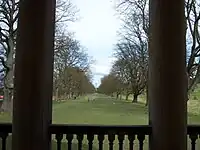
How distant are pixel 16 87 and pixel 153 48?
1249 mm

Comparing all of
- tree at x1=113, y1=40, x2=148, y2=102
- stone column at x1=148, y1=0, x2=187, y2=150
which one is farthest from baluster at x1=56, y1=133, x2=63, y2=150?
tree at x1=113, y1=40, x2=148, y2=102

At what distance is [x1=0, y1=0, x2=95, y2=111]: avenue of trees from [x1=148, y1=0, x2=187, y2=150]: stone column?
1.34 m

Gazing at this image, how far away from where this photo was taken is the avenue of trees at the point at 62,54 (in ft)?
12.0

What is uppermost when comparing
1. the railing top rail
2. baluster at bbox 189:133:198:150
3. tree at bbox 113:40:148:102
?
tree at bbox 113:40:148:102

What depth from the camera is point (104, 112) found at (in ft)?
11.1

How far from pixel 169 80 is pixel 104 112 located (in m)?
1.16

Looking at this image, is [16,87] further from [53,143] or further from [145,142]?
[145,142]

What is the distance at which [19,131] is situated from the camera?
2.36m

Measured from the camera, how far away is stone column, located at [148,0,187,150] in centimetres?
237

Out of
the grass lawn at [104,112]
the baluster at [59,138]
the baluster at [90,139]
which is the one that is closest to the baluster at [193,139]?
the grass lawn at [104,112]

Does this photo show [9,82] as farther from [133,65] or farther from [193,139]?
[193,139]

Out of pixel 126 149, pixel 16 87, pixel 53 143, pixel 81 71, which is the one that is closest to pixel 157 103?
pixel 126 149

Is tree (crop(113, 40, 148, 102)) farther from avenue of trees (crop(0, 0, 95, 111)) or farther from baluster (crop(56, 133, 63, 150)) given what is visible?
baluster (crop(56, 133, 63, 150))

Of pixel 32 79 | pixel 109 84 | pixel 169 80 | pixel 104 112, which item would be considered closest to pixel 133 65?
pixel 109 84
